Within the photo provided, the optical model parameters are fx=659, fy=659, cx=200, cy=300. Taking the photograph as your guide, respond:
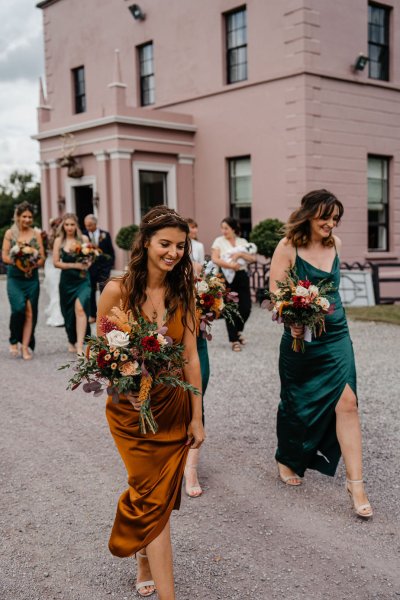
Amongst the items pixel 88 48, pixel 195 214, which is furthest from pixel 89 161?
pixel 88 48

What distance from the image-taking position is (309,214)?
450cm

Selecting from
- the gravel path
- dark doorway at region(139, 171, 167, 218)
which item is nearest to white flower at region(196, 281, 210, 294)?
the gravel path

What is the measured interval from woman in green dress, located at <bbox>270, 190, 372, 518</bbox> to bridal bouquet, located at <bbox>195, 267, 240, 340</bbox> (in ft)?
2.14

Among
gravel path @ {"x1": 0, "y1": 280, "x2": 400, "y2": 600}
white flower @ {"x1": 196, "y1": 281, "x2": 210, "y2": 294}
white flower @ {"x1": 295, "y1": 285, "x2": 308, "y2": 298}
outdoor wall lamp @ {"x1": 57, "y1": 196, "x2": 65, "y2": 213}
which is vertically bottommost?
gravel path @ {"x1": 0, "y1": 280, "x2": 400, "y2": 600}

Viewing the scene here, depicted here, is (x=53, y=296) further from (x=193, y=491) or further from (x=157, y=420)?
(x=157, y=420)

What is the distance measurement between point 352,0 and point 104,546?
16.8 meters

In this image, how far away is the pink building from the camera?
55.2 ft

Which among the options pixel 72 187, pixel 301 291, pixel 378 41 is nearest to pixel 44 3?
pixel 72 187

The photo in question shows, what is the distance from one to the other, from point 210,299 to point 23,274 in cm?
512

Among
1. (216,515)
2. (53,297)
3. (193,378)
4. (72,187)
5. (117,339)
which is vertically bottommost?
(216,515)

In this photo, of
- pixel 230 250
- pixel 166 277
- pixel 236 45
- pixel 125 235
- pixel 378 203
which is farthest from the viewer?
pixel 378 203

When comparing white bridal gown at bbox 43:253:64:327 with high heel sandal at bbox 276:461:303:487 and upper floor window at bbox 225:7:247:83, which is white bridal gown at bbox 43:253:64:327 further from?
upper floor window at bbox 225:7:247:83

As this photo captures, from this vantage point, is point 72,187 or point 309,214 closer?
point 309,214

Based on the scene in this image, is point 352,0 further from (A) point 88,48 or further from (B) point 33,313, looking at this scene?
(B) point 33,313
